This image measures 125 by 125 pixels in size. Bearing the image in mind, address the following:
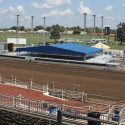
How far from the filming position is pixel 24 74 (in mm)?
47812

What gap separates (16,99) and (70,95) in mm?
10236

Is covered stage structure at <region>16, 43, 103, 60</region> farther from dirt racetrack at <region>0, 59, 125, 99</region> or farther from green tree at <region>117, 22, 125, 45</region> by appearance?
green tree at <region>117, 22, 125, 45</region>

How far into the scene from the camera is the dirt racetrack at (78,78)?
37.5 metres

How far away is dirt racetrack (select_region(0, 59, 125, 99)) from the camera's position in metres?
37.5

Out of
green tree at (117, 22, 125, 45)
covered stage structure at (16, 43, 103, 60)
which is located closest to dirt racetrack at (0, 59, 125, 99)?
covered stage structure at (16, 43, 103, 60)

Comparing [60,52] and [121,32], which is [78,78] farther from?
[121,32]

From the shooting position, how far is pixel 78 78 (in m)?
44.8

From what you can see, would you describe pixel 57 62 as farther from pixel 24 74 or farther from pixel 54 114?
pixel 54 114

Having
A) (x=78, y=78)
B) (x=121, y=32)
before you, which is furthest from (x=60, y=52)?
(x=121, y=32)

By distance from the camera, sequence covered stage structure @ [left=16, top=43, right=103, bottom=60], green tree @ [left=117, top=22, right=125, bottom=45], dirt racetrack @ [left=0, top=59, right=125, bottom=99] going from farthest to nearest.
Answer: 1. green tree @ [left=117, top=22, right=125, bottom=45]
2. covered stage structure @ [left=16, top=43, right=103, bottom=60]
3. dirt racetrack @ [left=0, top=59, right=125, bottom=99]

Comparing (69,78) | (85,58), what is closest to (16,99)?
(69,78)

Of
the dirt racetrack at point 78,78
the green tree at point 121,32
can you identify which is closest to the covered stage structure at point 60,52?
the dirt racetrack at point 78,78

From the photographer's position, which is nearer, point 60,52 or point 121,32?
point 60,52

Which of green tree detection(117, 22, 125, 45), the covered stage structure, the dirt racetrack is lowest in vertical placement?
the dirt racetrack
